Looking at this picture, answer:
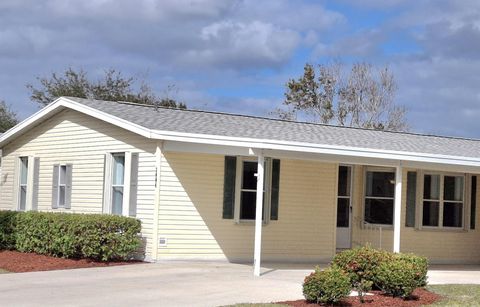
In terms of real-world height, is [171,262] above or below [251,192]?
below

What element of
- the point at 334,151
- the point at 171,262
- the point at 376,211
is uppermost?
the point at 334,151

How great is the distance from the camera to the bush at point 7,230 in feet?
59.1

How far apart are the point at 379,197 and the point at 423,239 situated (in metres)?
1.69

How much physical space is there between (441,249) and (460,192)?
1.73 m

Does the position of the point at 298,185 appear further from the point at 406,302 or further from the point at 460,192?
the point at 406,302

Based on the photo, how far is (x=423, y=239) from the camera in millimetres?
20031

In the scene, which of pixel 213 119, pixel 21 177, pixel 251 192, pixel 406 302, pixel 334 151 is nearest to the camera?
pixel 406 302

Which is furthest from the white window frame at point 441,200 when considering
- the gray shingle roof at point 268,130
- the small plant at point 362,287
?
the small plant at point 362,287

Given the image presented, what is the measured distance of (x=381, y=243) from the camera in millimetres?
19859

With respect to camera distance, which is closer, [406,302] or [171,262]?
[406,302]

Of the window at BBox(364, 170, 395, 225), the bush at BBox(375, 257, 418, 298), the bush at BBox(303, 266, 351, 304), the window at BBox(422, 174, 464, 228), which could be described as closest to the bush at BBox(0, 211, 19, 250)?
the window at BBox(364, 170, 395, 225)

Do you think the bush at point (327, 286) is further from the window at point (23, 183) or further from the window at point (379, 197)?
the window at point (23, 183)

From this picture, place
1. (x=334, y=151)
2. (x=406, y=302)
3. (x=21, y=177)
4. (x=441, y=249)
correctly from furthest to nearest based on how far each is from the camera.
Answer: (x=21, y=177)
(x=441, y=249)
(x=334, y=151)
(x=406, y=302)

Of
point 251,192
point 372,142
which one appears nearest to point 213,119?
point 251,192
